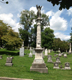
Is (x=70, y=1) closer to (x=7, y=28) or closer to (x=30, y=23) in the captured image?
(x=7, y=28)

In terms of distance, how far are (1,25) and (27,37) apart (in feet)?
91.2

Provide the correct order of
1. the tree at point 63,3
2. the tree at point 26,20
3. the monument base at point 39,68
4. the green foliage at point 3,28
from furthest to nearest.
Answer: the tree at point 26,20 < the green foliage at point 3,28 < the monument base at point 39,68 < the tree at point 63,3

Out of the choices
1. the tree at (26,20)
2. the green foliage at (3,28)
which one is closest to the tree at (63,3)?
the green foliage at (3,28)

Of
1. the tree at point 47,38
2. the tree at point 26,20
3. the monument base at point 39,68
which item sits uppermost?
the tree at point 26,20

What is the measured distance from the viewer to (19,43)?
75.4 feet

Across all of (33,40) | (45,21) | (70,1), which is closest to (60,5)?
(70,1)

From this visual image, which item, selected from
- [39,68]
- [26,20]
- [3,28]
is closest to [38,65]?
[39,68]

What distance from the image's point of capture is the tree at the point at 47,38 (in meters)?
49.0

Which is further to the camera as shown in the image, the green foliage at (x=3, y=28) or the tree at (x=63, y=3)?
the green foliage at (x=3, y=28)

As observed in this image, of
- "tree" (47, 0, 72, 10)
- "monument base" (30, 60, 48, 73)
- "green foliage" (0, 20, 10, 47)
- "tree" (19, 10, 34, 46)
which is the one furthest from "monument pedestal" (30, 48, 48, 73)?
"tree" (19, 10, 34, 46)

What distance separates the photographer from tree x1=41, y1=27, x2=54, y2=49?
49.0 m

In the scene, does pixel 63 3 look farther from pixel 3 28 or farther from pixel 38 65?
pixel 3 28

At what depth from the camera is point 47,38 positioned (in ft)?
161

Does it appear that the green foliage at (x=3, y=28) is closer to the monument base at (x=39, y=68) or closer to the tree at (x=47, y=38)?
the monument base at (x=39, y=68)
